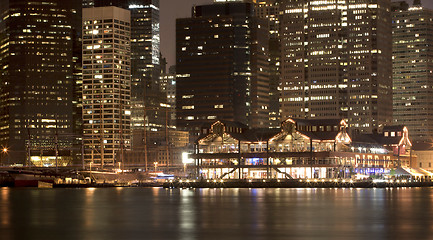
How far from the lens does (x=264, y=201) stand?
129750mm

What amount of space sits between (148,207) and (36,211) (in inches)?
646

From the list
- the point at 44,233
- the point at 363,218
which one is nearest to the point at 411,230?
the point at 363,218

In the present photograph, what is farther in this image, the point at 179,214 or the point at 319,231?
the point at 179,214

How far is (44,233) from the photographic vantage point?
80.1 m

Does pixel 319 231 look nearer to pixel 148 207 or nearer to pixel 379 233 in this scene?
pixel 379 233

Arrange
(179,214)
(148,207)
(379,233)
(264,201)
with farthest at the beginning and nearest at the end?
(264,201) < (148,207) < (179,214) < (379,233)

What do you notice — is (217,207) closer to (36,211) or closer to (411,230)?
(36,211)

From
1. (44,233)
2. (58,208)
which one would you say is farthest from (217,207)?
(44,233)

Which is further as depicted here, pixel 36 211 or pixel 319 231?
pixel 36 211

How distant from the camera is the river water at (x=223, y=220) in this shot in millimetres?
77500

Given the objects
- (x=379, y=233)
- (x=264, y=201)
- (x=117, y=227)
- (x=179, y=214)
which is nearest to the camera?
(x=379, y=233)

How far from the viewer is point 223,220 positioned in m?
92.6

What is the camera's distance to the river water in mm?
77500

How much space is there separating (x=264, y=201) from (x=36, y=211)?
36.8 metres
